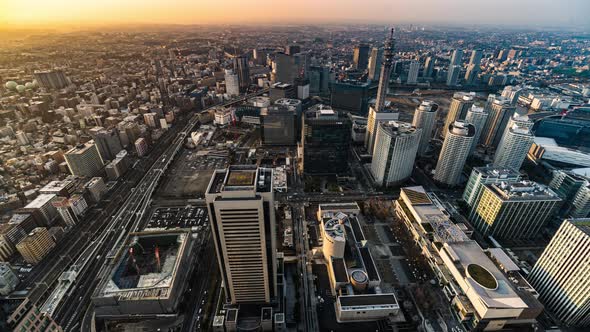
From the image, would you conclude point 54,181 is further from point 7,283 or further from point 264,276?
point 264,276

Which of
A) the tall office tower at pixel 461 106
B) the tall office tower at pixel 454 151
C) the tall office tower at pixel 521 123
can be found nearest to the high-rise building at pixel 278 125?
the tall office tower at pixel 454 151

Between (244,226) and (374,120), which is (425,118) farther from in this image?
(244,226)

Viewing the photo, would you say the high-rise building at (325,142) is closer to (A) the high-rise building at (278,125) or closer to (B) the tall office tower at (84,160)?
(A) the high-rise building at (278,125)

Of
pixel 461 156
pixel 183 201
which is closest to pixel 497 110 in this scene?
pixel 461 156

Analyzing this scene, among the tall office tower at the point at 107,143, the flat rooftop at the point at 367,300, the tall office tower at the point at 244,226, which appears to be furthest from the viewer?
the tall office tower at the point at 107,143

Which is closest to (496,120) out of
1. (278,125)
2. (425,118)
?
(425,118)

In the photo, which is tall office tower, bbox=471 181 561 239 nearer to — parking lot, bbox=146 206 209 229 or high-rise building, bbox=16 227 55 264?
parking lot, bbox=146 206 209 229

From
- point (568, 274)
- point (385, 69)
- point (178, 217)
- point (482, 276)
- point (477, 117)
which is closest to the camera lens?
point (568, 274)
